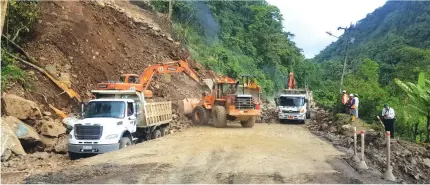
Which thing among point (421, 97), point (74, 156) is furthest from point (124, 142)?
point (421, 97)

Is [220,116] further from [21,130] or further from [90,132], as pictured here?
[21,130]

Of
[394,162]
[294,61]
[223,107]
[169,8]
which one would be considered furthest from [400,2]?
[394,162]

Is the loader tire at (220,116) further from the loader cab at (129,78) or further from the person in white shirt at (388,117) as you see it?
the person in white shirt at (388,117)

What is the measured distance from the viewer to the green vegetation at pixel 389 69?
20438 mm

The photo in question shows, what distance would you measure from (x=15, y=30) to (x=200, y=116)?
421 inches

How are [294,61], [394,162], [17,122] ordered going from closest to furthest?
[394,162] → [17,122] → [294,61]

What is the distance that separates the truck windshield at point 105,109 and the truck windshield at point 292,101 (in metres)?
14.2

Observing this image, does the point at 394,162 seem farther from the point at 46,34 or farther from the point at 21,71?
the point at 46,34

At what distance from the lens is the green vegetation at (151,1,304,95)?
36.2 meters

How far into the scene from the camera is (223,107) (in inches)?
872

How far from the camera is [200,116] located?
2322 cm

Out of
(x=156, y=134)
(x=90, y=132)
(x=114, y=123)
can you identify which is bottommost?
(x=156, y=134)

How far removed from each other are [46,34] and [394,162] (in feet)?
63.7

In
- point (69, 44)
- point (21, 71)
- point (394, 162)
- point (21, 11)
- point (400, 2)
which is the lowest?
point (394, 162)
